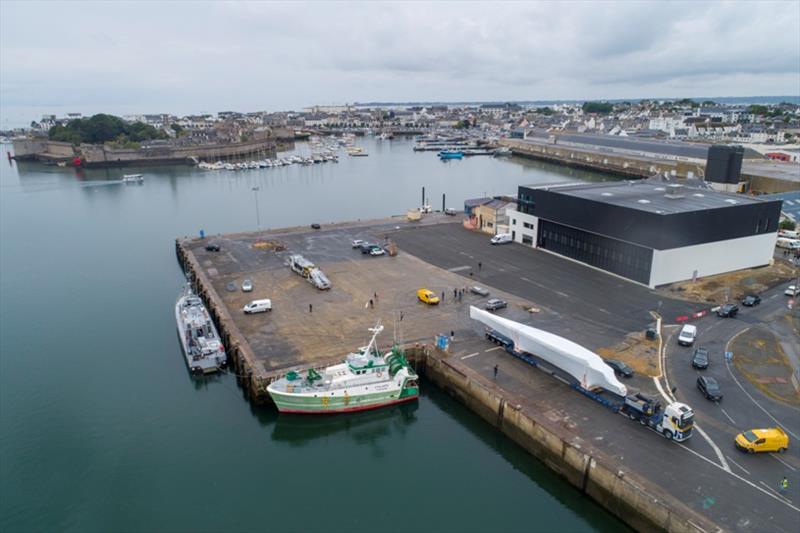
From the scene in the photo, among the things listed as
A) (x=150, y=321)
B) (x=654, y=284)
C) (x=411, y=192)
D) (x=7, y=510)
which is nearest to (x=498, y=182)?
(x=411, y=192)

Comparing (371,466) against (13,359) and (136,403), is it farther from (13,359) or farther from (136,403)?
(13,359)

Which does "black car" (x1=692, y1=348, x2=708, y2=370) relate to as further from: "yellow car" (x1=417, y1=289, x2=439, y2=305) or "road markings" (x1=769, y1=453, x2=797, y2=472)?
"yellow car" (x1=417, y1=289, x2=439, y2=305)

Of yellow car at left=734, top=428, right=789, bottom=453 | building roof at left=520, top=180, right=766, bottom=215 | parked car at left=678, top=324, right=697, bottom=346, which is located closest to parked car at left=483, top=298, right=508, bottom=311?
parked car at left=678, top=324, right=697, bottom=346

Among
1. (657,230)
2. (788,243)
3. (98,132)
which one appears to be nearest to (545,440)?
(657,230)

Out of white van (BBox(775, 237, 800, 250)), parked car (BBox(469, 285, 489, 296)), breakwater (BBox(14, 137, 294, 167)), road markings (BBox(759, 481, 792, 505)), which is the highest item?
breakwater (BBox(14, 137, 294, 167))

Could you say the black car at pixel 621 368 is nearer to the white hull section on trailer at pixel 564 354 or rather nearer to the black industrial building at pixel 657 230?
the white hull section on trailer at pixel 564 354
